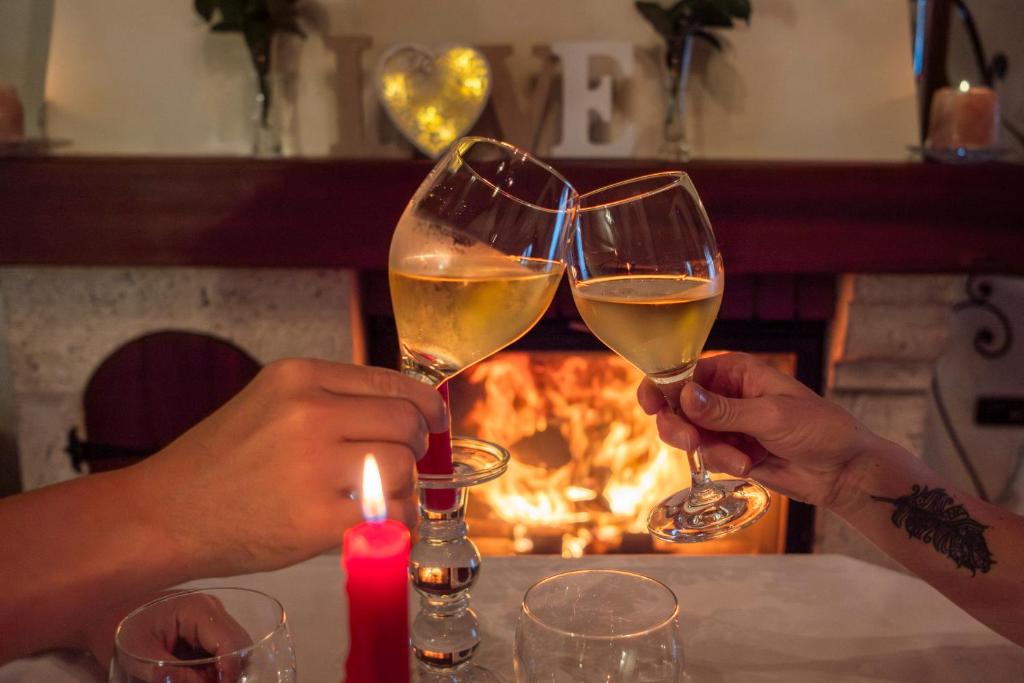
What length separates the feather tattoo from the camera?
0.87 meters

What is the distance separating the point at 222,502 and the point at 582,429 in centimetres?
161

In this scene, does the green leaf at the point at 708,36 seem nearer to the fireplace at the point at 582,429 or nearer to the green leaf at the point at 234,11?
the fireplace at the point at 582,429

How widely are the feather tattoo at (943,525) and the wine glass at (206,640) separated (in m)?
0.65

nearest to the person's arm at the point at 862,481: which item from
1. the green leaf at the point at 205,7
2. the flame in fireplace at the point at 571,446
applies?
the flame in fireplace at the point at 571,446

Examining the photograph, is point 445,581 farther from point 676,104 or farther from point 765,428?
point 676,104

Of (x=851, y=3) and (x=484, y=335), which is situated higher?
(x=851, y=3)

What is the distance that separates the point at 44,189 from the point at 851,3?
5.95 feet

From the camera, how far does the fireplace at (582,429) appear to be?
205 cm

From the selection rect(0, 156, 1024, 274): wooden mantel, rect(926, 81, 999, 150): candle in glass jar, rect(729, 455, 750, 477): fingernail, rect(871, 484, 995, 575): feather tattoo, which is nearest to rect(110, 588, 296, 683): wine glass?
rect(729, 455, 750, 477): fingernail

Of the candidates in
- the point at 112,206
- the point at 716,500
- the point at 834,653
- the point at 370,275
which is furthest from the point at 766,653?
the point at 112,206

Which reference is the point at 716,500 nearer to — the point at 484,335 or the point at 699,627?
the point at 699,627

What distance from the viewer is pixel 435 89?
1.92 meters

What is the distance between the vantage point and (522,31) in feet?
6.57

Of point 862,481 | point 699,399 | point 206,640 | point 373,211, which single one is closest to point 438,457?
point 206,640
